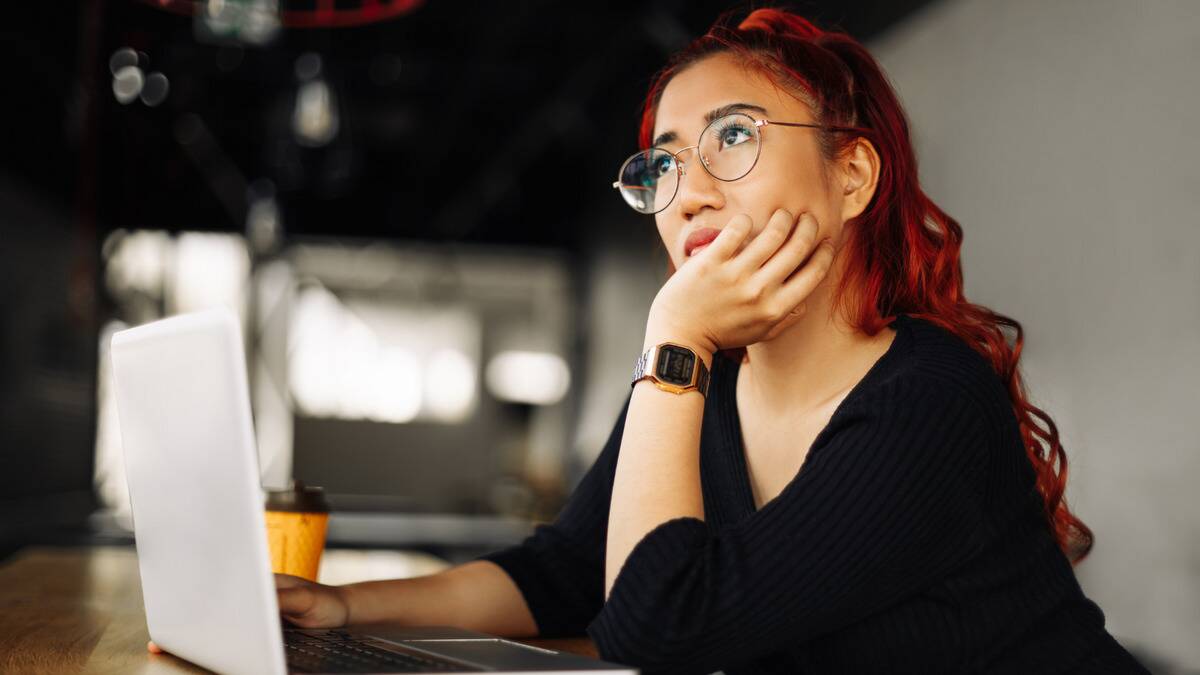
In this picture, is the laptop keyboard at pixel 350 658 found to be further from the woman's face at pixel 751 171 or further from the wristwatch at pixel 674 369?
the woman's face at pixel 751 171

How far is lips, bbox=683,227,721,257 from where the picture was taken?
120 centimetres

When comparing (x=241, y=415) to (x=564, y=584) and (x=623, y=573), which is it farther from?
(x=564, y=584)

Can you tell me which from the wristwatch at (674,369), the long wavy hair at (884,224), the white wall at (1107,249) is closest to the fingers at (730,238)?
the wristwatch at (674,369)

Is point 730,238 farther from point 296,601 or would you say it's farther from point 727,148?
point 296,601

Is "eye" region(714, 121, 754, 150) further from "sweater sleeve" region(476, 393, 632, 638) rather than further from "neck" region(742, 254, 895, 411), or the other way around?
"sweater sleeve" region(476, 393, 632, 638)

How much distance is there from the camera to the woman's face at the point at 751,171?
3.90 feet

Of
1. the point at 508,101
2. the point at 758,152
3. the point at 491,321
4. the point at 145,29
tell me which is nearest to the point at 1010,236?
the point at 758,152

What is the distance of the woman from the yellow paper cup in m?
0.12

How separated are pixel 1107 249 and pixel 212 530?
6.32 ft

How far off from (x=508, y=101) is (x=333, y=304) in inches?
119

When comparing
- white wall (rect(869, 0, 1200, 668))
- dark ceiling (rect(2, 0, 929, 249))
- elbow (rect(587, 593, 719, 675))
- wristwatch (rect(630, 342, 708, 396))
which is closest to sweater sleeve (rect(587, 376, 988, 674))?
elbow (rect(587, 593, 719, 675))

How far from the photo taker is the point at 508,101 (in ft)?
25.1

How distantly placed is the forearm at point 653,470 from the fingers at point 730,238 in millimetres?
150

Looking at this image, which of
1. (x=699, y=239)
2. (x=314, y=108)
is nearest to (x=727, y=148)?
(x=699, y=239)
